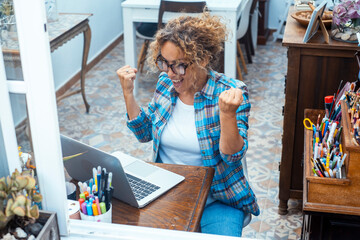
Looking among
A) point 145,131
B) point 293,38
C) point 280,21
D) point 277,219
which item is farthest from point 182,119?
point 280,21

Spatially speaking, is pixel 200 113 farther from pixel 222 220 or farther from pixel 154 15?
pixel 154 15

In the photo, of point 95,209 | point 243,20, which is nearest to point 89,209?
point 95,209

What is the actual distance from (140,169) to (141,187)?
0.13 meters

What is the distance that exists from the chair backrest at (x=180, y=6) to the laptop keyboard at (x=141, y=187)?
2606 mm

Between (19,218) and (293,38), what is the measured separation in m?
1.85

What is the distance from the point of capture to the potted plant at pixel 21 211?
92cm

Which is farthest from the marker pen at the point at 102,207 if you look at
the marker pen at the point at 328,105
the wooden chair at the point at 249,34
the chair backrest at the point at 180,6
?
the wooden chair at the point at 249,34

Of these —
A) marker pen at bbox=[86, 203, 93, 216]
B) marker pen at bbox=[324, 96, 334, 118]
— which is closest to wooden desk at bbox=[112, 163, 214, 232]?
marker pen at bbox=[86, 203, 93, 216]

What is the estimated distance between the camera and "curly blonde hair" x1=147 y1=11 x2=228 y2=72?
1825 mm

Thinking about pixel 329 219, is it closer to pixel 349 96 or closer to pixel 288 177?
pixel 349 96

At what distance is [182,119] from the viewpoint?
1938 millimetres

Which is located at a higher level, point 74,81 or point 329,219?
point 329,219

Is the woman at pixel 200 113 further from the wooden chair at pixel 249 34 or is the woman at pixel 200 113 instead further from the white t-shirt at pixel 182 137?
the wooden chair at pixel 249 34

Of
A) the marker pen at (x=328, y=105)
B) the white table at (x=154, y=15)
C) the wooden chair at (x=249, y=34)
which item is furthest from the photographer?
the wooden chair at (x=249, y=34)
